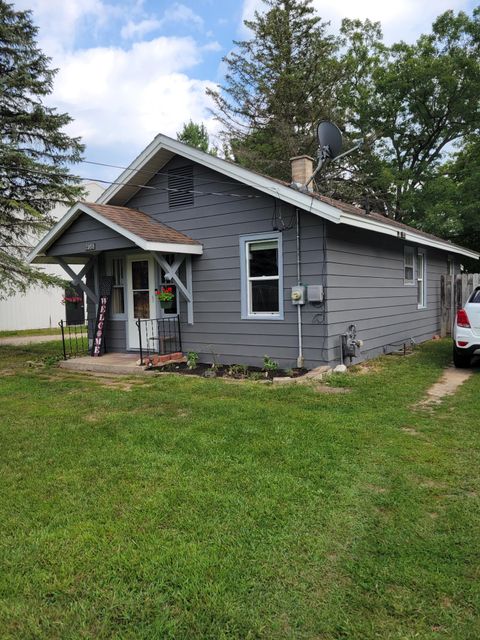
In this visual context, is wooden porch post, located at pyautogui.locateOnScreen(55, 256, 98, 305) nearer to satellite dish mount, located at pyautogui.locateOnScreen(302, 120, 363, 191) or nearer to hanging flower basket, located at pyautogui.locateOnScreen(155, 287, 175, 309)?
hanging flower basket, located at pyautogui.locateOnScreen(155, 287, 175, 309)

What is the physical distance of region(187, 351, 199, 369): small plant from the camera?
853 centimetres

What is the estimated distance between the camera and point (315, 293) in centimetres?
733

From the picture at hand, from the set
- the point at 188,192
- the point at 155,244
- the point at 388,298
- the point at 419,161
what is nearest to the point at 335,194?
the point at 419,161

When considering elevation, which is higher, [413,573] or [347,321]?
[347,321]

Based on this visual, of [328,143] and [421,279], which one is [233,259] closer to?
Result: [328,143]

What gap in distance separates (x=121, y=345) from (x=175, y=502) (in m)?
7.42

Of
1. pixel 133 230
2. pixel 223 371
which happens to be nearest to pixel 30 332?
pixel 133 230

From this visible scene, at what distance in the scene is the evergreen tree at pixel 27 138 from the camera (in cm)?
1291

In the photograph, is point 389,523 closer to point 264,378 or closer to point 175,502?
point 175,502

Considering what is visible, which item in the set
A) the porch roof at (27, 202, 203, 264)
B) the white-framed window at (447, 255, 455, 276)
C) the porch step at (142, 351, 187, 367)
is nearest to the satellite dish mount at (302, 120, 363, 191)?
the porch roof at (27, 202, 203, 264)

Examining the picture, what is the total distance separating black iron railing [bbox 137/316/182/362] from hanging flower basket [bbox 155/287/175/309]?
1.01 ft

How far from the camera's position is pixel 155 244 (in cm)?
783

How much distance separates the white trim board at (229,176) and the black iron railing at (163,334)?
2.79 m

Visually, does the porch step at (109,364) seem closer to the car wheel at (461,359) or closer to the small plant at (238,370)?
the small plant at (238,370)
